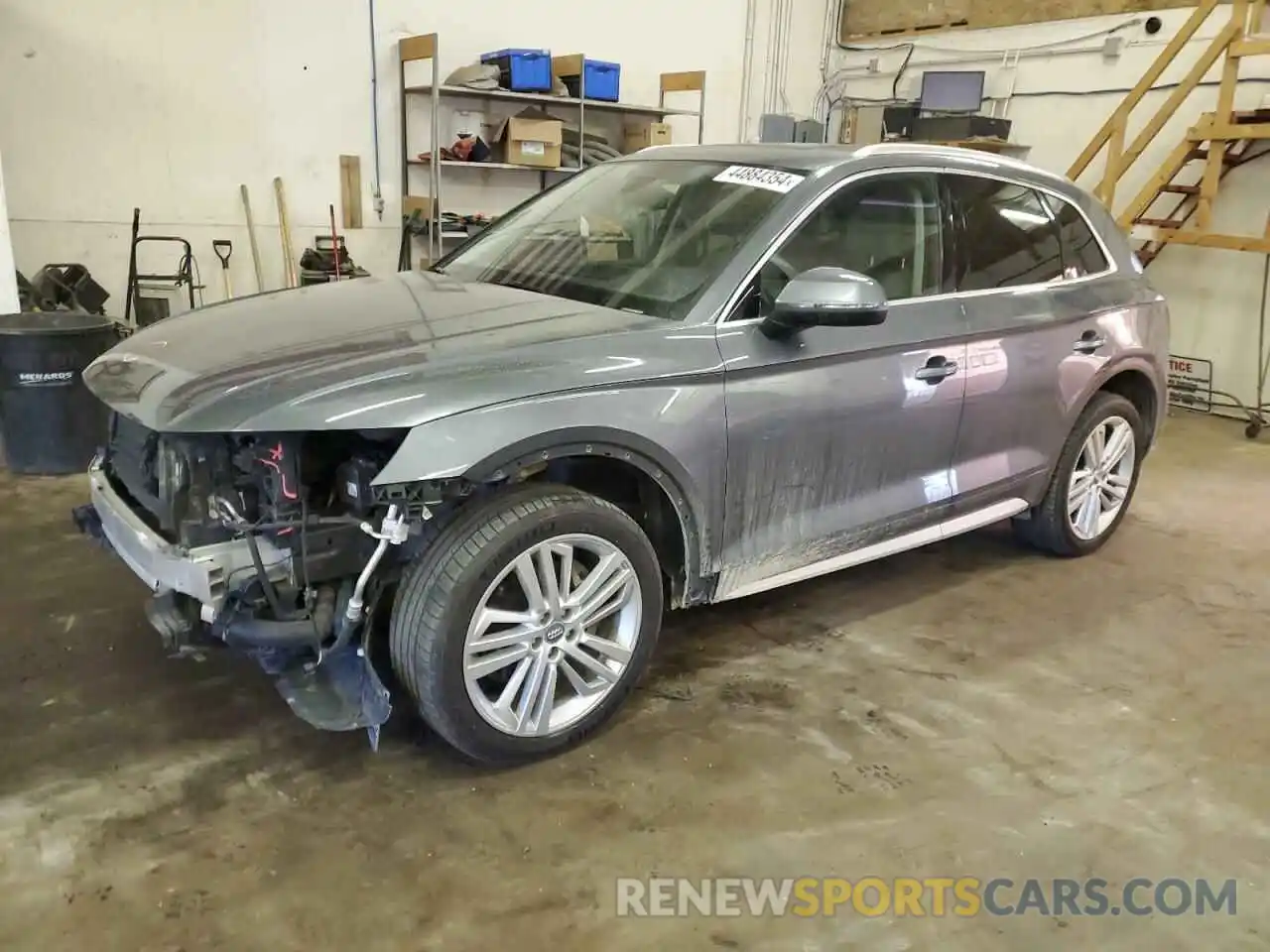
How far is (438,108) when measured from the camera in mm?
6578

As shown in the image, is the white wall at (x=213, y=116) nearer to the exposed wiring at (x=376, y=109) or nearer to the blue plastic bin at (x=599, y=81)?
the exposed wiring at (x=376, y=109)

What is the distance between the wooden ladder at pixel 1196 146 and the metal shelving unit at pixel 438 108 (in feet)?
9.62

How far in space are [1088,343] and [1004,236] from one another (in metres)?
0.54

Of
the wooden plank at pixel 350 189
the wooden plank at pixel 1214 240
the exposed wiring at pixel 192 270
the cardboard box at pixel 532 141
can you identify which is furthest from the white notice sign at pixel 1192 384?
the exposed wiring at pixel 192 270

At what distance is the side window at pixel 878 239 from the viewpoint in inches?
108

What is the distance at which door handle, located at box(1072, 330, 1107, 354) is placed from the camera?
349cm

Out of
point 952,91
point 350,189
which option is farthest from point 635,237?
point 952,91

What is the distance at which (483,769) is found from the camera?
2438 millimetres

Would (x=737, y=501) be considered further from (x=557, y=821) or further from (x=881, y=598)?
(x=881, y=598)

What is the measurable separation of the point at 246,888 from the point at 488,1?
6493 mm

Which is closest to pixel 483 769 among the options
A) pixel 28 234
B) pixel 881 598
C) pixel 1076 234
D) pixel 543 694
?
pixel 543 694

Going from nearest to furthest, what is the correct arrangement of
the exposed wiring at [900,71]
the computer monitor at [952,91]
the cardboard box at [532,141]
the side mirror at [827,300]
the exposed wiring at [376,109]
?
the side mirror at [827,300] < the exposed wiring at [376,109] < the cardboard box at [532,141] < the computer monitor at [952,91] < the exposed wiring at [900,71]

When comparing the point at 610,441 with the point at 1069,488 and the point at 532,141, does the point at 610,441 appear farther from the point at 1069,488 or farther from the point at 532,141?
the point at 532,141

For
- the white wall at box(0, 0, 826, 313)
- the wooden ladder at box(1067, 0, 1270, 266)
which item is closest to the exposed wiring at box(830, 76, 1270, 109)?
the wooden ladder at box(1067, 0, 1270, 266)
